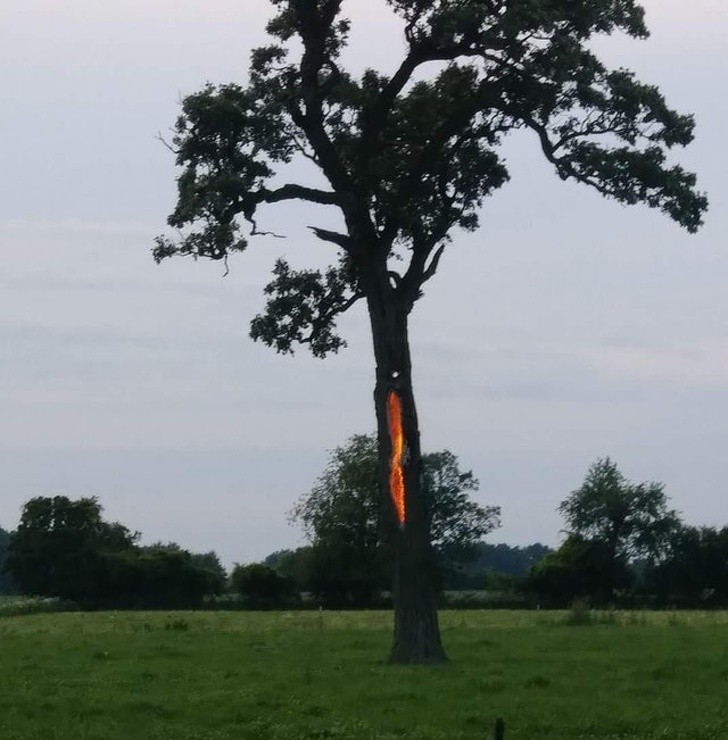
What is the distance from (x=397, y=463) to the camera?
102ft

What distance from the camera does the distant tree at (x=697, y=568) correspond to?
8675 cm

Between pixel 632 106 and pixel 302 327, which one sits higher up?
pixel 632 106

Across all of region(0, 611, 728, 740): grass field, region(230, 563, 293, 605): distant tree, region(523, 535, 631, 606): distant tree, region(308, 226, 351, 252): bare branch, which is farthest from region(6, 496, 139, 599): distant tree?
region(308, 226, 351, 252): bare branch

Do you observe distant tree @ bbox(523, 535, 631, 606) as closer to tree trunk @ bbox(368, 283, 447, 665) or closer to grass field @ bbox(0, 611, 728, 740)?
grass field @ bbox(0, 611, 728, 740)

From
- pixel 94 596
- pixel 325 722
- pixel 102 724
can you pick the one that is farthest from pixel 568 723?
pixel 94 596

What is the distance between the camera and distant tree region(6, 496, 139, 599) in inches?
3489

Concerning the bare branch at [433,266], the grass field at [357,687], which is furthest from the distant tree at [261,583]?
the bare branch at [433,266]

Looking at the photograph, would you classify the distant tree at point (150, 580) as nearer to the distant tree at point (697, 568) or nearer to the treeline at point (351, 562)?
the treeline at point (351, 562)

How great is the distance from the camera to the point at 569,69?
31859mm

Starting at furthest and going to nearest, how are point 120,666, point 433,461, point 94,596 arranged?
point 433,461
point 94,596
point 120,666

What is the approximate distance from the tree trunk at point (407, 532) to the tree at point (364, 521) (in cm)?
5408

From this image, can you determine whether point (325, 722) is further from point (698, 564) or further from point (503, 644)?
point (698, 564)

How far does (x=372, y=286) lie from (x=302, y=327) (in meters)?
3.72

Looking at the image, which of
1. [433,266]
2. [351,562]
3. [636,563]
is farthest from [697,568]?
[433,266]
